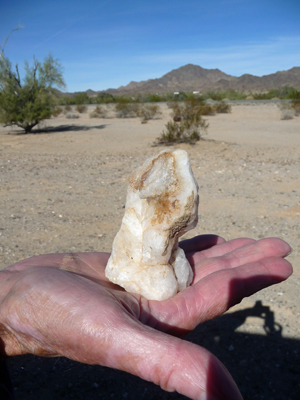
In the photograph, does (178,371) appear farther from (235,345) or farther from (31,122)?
(31,122)

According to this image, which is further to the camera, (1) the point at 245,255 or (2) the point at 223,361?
(2) the point at 223,361

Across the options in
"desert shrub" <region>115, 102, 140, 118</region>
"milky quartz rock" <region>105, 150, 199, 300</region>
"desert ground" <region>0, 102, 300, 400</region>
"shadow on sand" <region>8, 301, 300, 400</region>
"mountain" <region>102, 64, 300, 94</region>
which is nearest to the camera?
"milky quartz rock" <region>105, 150, 199, 300</region>

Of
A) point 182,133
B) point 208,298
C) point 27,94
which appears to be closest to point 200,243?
point 208,298

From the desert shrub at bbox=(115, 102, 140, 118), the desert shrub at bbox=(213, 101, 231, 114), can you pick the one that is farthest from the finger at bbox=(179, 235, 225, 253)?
the desert shrub at bbox=(213, 101, 231, 114)

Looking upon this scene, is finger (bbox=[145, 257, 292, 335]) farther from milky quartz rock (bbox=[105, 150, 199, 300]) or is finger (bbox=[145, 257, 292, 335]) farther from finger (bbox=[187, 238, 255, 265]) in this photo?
finger (bbox=[187, 238, 255, 265])

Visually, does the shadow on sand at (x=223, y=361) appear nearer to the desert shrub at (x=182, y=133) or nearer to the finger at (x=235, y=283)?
the finger at (x=235, y=283)

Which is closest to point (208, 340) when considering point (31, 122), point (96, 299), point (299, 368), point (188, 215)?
point (299, 368)

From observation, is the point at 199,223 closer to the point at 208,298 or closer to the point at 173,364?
the point at 208,298
